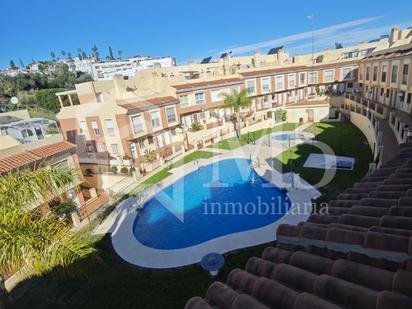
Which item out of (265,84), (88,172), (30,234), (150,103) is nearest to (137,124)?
(150,103)

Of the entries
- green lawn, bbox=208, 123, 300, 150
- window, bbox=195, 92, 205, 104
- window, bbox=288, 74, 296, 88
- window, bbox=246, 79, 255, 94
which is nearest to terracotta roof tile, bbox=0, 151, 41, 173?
green lawn, bbox=208, 123, 300, 150

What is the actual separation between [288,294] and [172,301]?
8.99 metres

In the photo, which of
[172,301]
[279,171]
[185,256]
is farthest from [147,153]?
[172,301]

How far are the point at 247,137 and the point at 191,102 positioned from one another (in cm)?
992

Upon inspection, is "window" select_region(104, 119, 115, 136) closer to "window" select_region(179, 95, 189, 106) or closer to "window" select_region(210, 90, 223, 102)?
"window" select_region(179, 95, 189, 106)

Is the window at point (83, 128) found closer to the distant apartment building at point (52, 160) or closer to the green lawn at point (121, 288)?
the distant apartment building at point (52, 160)

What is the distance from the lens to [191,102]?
38344 mm

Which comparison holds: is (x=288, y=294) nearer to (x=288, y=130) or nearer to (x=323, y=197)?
(x=323, y=197)

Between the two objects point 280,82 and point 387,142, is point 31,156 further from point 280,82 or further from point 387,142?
point 280,82

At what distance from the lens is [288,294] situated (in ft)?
11.2

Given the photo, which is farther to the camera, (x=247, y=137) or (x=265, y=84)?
(x=265, y=84)

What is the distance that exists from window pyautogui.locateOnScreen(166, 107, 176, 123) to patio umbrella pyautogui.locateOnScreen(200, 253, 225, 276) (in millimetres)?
Answer: 24808

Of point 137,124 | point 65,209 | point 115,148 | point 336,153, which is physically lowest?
point 336,153

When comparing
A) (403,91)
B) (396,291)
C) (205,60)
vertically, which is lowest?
(403,91)
